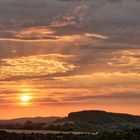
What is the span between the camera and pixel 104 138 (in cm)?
18400

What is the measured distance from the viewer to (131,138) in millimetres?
177000

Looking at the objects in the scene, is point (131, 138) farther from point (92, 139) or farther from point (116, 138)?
point (92, 139)

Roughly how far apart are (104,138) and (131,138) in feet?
37.2

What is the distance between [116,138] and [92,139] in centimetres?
1600

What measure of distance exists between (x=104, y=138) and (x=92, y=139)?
11.2 meters

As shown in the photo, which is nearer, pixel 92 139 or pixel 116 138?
pixel 116 138

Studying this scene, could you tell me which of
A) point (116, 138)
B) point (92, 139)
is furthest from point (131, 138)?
point (92, 139)

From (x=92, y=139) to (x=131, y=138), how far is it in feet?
71.3

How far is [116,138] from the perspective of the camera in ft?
593

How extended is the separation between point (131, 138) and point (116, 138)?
6.09 metres

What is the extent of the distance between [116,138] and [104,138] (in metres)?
5.26

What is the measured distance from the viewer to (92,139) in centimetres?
19438

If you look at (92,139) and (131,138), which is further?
(92,139)
